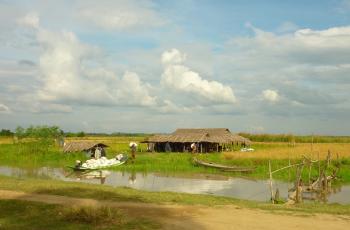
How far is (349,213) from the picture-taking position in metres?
11.4

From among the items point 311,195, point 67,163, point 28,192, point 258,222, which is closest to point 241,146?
point 67,163

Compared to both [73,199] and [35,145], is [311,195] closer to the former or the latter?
[73,199]

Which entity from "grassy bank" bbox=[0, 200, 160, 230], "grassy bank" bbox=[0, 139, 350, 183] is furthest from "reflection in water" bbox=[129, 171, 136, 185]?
"grassy bank" bbox=[0, 200, 160, 230]

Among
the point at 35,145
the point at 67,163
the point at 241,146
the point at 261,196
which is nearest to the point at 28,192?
the point at 261,196

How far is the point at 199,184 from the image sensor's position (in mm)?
23172

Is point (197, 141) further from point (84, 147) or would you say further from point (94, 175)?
point (94, 175)

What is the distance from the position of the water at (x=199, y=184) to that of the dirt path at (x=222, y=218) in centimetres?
725

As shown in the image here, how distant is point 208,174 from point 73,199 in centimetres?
1555

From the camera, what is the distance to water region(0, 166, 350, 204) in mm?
19672

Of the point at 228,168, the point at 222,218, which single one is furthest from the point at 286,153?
the point at 222,218

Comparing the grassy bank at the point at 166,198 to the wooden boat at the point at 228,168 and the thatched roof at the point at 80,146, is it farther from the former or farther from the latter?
the thatched roof at the point at 80,146

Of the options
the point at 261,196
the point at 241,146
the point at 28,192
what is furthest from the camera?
the point at 241,146

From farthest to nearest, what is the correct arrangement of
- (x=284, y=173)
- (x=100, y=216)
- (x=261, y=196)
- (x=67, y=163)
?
(x=67, y=163)
(x=284, y=173)
(x=261, y=196)
(x=100, y=216)

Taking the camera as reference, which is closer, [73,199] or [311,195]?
[73,199]
